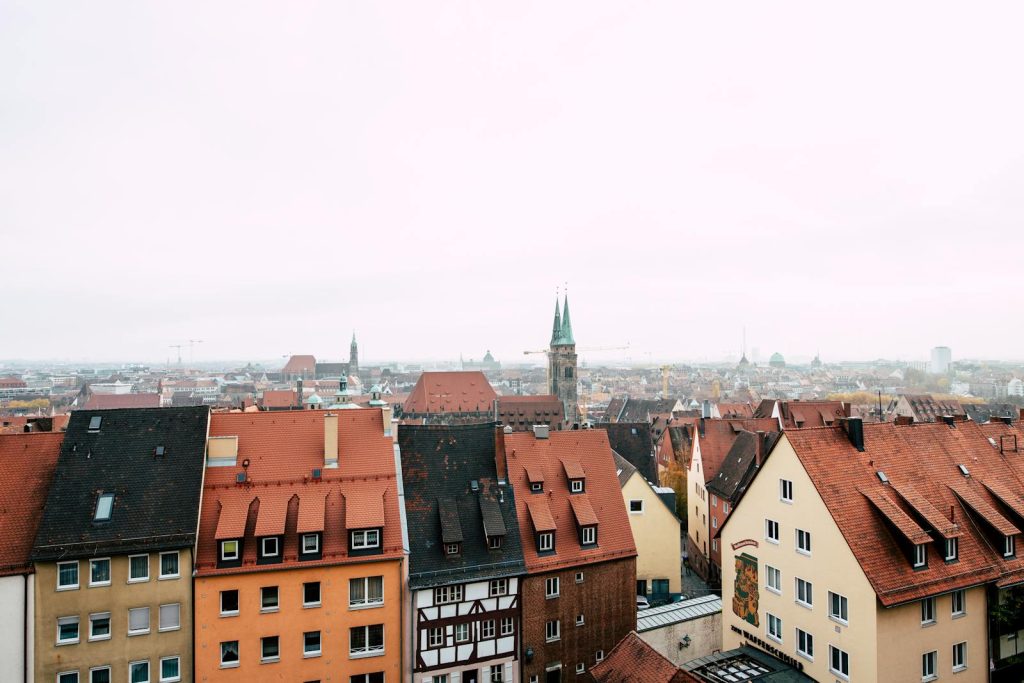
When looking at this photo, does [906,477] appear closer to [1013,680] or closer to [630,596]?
[1013,680]

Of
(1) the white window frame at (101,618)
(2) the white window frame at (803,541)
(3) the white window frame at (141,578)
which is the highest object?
(2) the white window frame at (803,541)

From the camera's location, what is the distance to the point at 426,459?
31.7 metres

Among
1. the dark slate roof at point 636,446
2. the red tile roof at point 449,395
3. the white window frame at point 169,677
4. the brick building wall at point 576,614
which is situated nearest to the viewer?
the white window frame at point 169,677

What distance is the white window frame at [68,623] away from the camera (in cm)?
2395

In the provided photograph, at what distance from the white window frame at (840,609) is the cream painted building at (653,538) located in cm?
1718

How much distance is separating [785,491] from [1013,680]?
1096 cm

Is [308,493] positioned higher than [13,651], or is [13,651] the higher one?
[308,493]

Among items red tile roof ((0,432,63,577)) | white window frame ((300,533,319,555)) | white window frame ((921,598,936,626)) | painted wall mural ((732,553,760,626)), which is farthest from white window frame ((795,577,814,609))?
red tile roof ((0,432,63,577))

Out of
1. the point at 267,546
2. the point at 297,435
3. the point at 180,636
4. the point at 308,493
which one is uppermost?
the point at 297,435

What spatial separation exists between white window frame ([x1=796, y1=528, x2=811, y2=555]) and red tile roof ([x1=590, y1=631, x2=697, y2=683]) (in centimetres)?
727

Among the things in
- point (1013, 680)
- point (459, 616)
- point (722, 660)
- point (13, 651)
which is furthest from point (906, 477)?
point (13, 651)

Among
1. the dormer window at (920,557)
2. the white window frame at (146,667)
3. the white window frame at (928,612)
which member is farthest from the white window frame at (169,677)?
the dormer window at (920,557)

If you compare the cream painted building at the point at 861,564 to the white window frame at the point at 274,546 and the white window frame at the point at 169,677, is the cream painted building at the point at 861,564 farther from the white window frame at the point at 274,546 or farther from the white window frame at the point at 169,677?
the white window frame at the point at 169,677

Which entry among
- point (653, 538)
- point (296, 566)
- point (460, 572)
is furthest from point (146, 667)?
point (653, 538)
